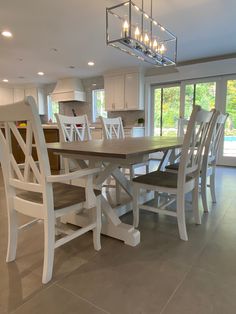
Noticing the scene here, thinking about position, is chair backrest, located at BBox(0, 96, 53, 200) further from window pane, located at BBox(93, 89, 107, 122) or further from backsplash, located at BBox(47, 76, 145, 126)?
window pane, located at BBox(93, 89, 107, 122)

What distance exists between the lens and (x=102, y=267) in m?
1.45

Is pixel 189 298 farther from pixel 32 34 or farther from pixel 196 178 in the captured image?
pixel 32 34

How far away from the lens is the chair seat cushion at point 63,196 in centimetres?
136

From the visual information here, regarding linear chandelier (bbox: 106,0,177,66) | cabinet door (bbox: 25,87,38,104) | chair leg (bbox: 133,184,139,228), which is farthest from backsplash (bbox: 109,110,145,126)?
chair leg (bbox: 133,184,139,228)

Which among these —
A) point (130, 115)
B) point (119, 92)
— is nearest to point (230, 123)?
point (130, 115)

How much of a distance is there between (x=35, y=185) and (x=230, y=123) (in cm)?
484

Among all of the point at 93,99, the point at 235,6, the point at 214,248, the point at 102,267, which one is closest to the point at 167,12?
the point at 235,6

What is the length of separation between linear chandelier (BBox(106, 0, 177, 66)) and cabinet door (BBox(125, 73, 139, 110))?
1857mm

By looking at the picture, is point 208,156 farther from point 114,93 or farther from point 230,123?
point 114,93

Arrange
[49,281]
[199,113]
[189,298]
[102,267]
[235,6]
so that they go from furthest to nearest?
[235,6], [199,113], [102,267], [49,281], [189,298]

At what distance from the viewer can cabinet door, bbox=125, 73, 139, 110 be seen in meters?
5.75

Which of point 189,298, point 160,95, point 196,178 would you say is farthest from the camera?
point 160,95

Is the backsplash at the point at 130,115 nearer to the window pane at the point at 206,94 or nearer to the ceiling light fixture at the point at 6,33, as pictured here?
the window pane at the point at 206,94

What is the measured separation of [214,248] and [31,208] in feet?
4.38
